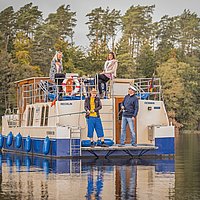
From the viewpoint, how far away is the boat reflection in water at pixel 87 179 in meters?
13.1

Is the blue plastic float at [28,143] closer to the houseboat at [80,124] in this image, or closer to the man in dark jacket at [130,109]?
the houseboat at [80,124]

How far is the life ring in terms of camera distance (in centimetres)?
2516

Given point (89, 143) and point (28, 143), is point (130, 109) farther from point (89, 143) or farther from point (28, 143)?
point (28, 143)

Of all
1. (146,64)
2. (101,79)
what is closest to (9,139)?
(101,79)

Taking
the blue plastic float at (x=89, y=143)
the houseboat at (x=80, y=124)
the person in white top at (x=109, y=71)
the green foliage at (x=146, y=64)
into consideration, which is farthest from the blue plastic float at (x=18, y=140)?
the green foliage at (x=146, y=64)

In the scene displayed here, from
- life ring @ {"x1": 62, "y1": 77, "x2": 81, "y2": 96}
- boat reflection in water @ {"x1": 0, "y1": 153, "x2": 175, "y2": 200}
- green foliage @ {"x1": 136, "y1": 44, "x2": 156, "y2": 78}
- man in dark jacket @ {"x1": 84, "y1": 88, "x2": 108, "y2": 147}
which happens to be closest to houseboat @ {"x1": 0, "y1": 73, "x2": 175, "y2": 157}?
life ring @ {"x1": 62, "y1": 77, "x2": 81, "y2": 96}

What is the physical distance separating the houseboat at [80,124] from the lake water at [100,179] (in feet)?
3.29

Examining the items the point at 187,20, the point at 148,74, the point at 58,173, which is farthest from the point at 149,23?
the point at 58,173

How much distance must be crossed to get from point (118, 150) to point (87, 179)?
738 cm

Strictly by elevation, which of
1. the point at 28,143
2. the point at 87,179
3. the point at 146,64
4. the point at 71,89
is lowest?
the point at 87,179

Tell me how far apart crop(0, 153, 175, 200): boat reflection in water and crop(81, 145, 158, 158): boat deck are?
0.85 m

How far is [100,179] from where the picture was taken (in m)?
15.7

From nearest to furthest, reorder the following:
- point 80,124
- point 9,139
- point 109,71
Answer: point 80,124 → point 109,71 → point 9,139

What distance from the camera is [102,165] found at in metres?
19.8
